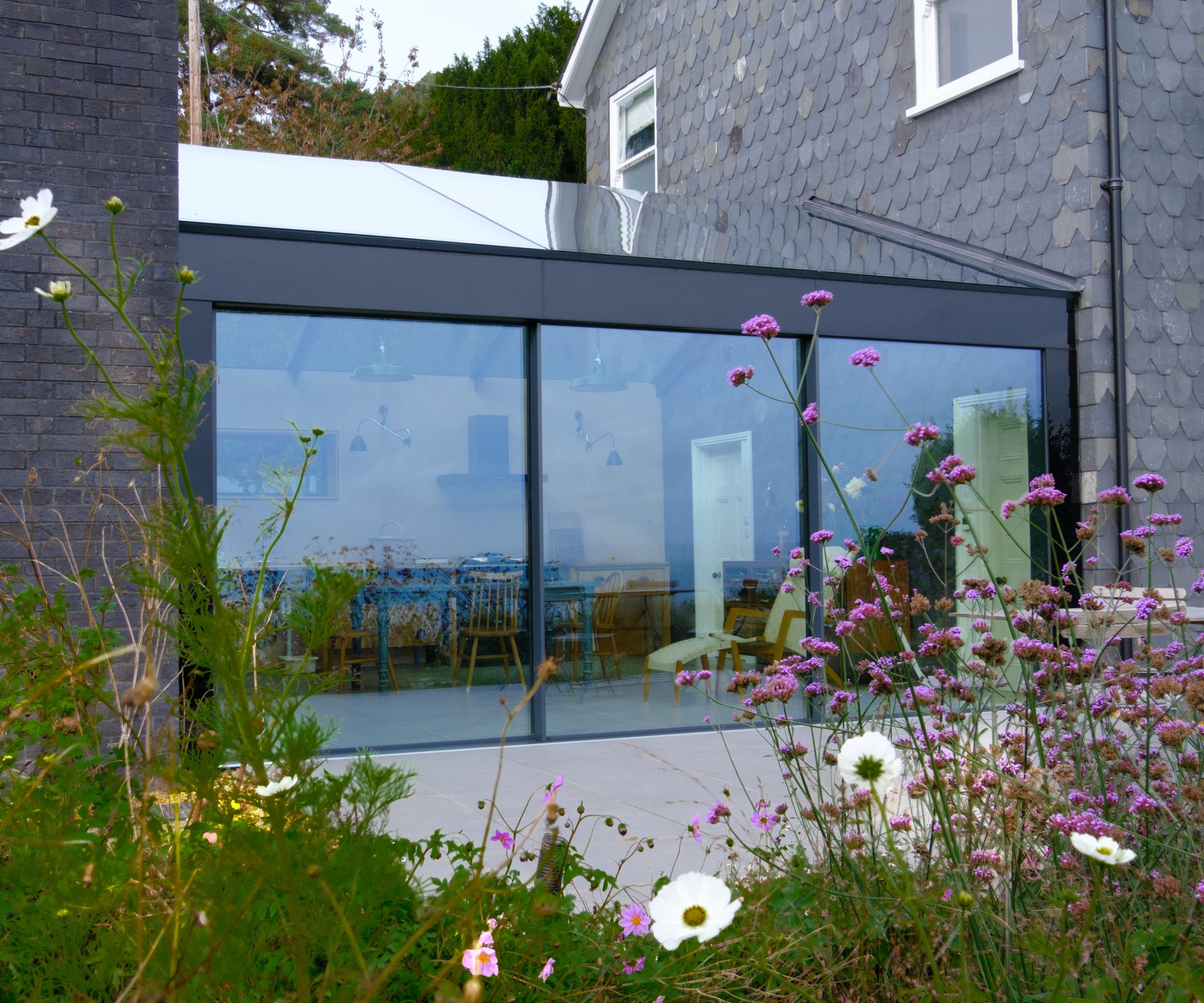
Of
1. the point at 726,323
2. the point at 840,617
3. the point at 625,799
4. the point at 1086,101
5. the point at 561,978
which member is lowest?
the point at 625,799

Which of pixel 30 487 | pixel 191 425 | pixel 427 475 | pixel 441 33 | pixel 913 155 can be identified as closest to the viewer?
pixel 191 425

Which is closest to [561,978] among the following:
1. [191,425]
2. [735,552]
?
[191,425]

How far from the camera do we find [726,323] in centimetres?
650

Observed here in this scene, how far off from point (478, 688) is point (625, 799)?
1658 mm

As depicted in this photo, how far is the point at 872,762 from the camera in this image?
1104 mm

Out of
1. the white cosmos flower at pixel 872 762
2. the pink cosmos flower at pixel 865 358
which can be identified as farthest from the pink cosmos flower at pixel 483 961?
the pink cosmos flower at pixel 865 358

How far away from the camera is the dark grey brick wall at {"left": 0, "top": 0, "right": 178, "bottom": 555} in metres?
4.64

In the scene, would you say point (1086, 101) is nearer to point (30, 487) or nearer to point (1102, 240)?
point (1102, 240)

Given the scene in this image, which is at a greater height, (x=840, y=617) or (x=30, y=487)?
(x=30, y=487)

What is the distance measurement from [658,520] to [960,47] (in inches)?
190

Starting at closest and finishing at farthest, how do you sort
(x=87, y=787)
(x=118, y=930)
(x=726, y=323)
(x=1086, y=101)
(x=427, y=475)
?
(x=118, y=930)
(x=87, y=787)
(x=427, y=475)
(x=726, y=323)
(x=1086, y=101)

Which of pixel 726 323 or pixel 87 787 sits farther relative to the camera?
pixel 726 323

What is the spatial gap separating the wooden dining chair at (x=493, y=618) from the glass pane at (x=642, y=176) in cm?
728

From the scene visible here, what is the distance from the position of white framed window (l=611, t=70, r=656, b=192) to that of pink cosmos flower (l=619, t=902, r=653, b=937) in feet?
36.1
